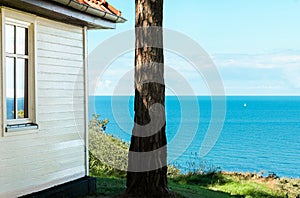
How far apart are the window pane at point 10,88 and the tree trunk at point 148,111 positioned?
2067mm

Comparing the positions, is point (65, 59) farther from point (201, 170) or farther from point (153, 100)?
point (201, 170)

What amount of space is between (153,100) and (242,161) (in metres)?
21.5

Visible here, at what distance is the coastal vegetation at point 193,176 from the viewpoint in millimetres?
11547

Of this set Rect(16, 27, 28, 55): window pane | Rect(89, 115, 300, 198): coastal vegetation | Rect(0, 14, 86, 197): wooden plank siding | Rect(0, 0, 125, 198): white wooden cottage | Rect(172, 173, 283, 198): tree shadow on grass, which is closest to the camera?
Rect(0, 0, 125, 198): white wooden cottage

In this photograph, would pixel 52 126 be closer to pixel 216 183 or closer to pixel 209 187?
pixel 209 187

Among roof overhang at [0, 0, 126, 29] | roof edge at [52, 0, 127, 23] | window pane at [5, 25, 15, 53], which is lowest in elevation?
window pane at [5, 25, 15, 53]

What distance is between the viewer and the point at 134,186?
26.7 ft

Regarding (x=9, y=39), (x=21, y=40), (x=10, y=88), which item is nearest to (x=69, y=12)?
(x=21, y=40)

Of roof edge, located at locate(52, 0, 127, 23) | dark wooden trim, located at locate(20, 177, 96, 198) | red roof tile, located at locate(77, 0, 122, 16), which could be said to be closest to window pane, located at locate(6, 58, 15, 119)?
roof edge, located at locate(52, 0, 127, 23)

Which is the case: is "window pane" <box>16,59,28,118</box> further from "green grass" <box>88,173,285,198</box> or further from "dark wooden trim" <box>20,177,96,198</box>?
"green grass" <box>88,173,285,198</box>

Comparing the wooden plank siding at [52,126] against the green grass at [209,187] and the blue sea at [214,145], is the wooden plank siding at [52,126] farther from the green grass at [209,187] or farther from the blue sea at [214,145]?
the blue sea at [214,145]

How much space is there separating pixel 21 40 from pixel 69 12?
0.90 meters

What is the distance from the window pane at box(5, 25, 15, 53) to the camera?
23.1 ft

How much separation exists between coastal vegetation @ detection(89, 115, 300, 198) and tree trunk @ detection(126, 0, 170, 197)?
241 centimetres
